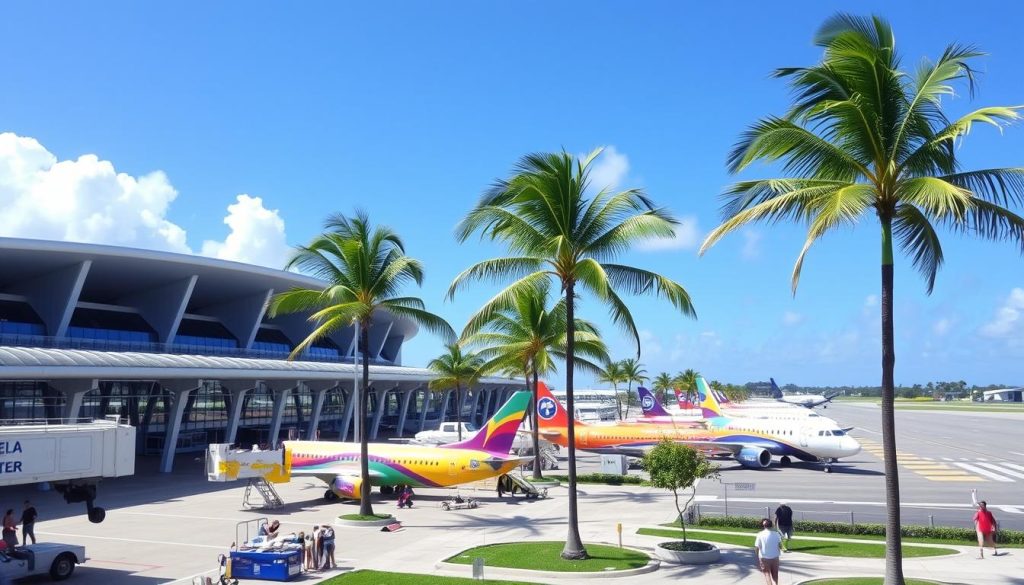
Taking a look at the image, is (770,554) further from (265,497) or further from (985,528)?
(265,497)

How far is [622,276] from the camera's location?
24.4 meters

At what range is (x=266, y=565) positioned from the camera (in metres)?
21.9

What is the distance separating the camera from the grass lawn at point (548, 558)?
22.0 m

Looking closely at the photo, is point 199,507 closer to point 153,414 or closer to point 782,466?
point 153,414

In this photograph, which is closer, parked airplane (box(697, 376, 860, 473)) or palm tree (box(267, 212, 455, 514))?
palm tree (box(267, 212, 455, 514))

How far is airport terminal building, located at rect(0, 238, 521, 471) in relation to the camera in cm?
4406

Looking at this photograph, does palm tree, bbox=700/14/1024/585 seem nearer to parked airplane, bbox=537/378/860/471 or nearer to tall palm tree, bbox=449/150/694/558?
tall palm tree, bbox=449/150/694/558

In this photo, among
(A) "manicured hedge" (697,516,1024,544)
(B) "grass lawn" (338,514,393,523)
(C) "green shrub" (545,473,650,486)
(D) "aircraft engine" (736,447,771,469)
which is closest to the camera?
(A) "manicured hedge" (697,516,1024,544)

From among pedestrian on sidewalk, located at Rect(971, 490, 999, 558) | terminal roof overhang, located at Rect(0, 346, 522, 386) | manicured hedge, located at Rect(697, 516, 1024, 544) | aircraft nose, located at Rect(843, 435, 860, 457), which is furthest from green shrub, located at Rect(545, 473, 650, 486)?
pedestrian on sidewalk, located at Rect(971, 490, 999, 558)

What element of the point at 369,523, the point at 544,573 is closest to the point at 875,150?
the point at 544,573

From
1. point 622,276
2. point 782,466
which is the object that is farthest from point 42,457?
point 782,466

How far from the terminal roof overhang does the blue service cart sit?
20323 millimetres

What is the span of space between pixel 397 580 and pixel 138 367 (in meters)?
27.6

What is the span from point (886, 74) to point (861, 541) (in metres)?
17.1
